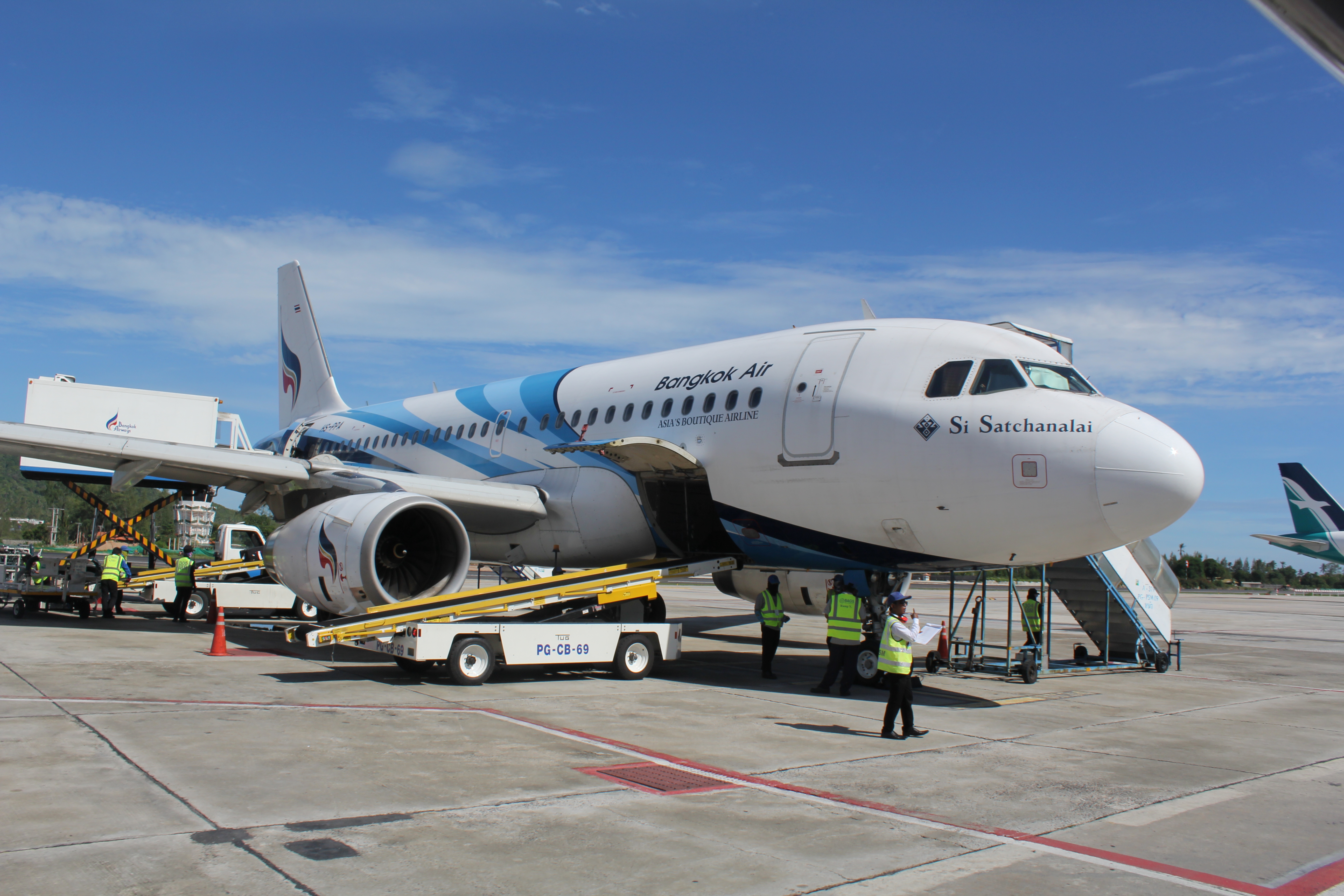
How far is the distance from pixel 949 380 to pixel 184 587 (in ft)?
53.5

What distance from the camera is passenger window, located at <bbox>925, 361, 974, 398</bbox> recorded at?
33.3 ft

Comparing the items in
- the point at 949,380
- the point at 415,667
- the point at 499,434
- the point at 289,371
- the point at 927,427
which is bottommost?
the point at 415,667

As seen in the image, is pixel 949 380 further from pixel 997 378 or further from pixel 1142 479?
pixel 1142 479

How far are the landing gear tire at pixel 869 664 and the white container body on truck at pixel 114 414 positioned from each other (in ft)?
59.2

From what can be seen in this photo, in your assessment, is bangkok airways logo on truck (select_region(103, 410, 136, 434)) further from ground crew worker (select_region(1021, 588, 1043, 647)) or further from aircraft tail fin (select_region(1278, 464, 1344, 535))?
aircraft tail fin (select_region(1278, 464, 1344, 535))

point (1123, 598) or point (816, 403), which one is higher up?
point (816, 403)

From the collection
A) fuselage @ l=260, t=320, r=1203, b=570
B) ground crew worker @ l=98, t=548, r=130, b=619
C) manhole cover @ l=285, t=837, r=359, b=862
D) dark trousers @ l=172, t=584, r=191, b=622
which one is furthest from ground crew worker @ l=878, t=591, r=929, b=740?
ground crew worker @ l=98, t=548, r=130, b=619

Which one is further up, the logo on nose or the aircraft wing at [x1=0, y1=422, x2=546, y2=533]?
the logo on nose

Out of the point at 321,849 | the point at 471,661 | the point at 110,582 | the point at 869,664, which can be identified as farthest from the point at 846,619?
the point at 110,582

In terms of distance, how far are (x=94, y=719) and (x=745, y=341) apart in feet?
27.2

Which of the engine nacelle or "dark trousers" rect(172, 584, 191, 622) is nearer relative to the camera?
the engine nacelle

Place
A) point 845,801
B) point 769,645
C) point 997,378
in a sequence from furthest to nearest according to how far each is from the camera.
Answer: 1. point 769,645
2. point 997,378
3. point 845,801

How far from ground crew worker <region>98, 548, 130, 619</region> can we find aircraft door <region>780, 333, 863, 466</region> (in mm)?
15072

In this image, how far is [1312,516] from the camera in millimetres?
54688
